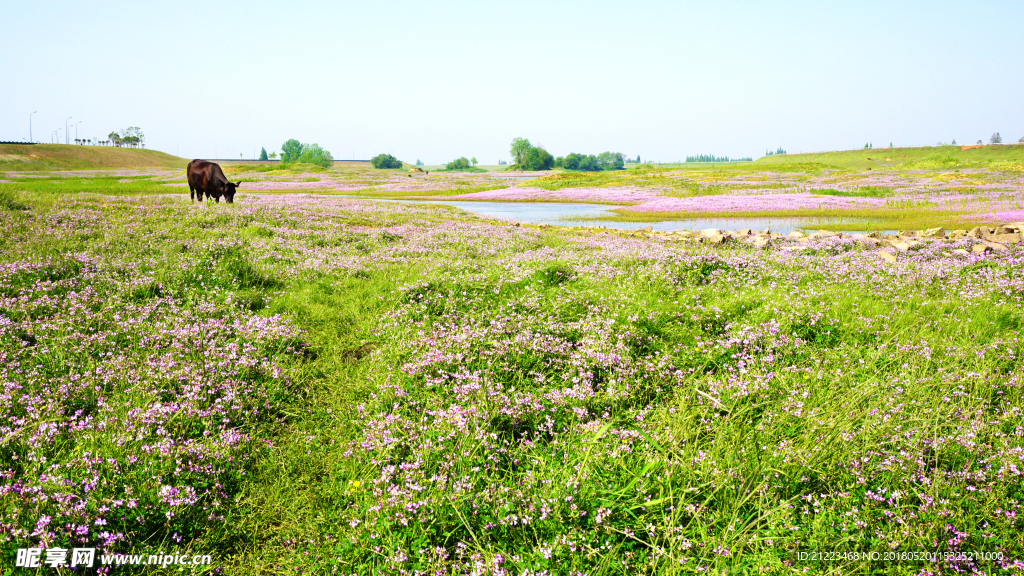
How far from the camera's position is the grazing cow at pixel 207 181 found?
83.4 feet

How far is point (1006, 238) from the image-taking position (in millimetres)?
16781

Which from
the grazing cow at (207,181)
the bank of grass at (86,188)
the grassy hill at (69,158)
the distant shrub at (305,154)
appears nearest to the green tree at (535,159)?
the distant shrub at (305,154)

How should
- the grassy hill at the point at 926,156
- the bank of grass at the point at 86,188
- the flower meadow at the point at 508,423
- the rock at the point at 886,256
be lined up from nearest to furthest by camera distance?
the flower meadow at the point at 508,423, the rock at the point at 886,256, the bank of grass at the point at 86,188, the grassy hill at the point at 926,156

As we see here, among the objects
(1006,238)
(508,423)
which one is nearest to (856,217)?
(1006,238)

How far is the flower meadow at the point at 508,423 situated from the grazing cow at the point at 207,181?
55.9 feet

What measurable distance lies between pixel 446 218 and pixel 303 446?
2425 cm

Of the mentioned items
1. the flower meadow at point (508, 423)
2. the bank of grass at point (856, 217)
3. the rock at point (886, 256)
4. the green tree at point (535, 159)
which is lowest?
the flower meadow at point (508, 423)

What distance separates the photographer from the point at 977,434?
4.34 meters

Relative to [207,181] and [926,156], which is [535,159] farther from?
[207,181]

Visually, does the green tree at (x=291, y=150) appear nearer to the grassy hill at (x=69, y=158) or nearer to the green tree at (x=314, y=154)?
the green tree at (x=314, y=154)

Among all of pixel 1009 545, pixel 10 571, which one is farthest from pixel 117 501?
pixel 1009 545

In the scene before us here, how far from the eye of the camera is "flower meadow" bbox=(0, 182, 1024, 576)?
3535 mm

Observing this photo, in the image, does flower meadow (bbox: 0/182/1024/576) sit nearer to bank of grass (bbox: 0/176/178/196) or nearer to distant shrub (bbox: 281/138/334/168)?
bank of grass (bbox: 0/176/178/196)

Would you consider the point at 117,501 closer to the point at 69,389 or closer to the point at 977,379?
the point at 69,389
